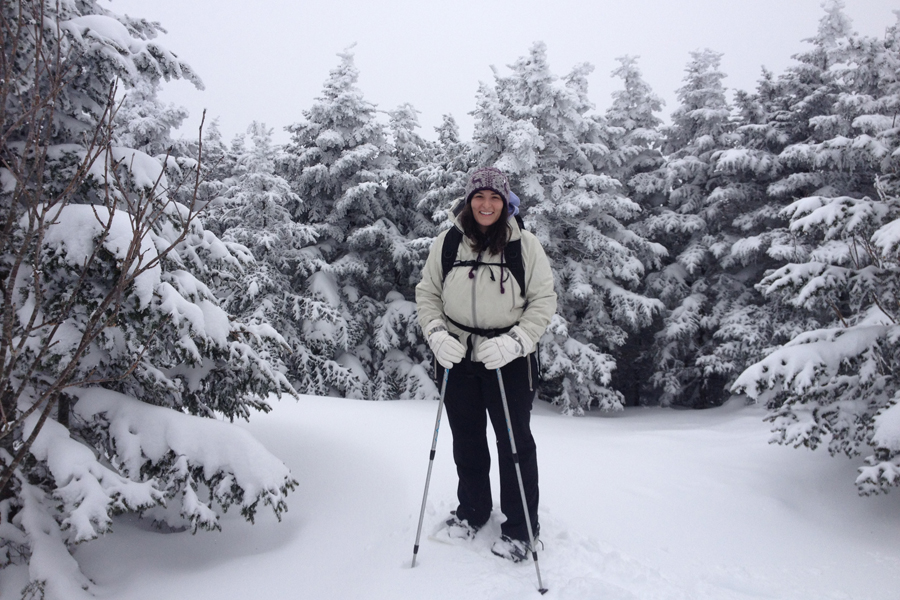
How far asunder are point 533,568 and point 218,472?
1.93m

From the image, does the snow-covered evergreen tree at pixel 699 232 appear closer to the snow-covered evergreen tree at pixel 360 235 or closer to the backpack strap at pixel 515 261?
the snow-covered evergreen tree at pixel 360 235

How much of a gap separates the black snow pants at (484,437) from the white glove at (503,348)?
0.63 feet

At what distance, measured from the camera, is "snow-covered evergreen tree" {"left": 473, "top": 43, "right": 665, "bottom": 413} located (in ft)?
40.1

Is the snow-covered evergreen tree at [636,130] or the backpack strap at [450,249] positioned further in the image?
the snow-covered evergreen tree at [636,130]

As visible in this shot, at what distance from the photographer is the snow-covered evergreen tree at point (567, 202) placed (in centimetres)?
1223

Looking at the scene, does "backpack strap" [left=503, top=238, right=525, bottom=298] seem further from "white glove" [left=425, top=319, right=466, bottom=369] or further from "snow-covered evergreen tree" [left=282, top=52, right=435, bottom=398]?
"snow-covered evergreen tree" [left=282, top=52, right=435, bottom=398]

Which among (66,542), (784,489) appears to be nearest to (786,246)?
(784,489)

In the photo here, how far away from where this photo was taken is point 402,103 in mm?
16391

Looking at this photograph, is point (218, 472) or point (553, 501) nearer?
point (218, 472)

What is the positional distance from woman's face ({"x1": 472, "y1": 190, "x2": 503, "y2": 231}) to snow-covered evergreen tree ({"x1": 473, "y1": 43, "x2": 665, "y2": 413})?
882 centimetres

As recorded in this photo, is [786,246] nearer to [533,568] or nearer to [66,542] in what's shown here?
[533,568]

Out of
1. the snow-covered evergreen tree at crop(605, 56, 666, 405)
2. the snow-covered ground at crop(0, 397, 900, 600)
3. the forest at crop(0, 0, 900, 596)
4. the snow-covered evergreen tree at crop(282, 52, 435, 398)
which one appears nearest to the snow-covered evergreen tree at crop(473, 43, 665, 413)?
the forest at crop(0, 0, 900, 596)

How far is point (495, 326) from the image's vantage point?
126 inches

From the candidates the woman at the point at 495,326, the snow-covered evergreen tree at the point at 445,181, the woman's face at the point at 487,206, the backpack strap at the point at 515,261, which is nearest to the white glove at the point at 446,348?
the woman at the point at 495,326
